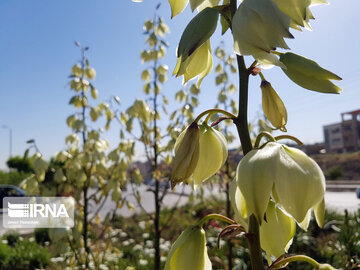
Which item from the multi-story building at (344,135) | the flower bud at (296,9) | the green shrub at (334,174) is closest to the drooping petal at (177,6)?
the flower bud at (296,9)

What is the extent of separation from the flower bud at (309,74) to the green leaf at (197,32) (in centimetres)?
12

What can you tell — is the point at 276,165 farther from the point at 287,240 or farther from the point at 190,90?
the point at 190,90

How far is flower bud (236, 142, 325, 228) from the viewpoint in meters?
0.38

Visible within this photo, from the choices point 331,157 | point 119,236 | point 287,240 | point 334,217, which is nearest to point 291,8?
point 287,240

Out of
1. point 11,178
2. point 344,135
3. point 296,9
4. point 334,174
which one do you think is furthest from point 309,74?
point 344,135

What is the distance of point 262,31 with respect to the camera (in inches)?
16.0

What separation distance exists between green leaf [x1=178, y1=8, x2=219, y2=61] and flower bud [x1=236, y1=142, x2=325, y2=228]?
186 millimetres

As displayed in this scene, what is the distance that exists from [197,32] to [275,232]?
364 mm

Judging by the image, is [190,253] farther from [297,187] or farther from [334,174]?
[334,174]

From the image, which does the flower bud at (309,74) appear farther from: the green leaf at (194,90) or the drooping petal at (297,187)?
the green leaf at (194,90)

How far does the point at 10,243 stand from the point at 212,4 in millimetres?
6557

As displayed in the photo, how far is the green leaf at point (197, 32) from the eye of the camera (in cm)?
45

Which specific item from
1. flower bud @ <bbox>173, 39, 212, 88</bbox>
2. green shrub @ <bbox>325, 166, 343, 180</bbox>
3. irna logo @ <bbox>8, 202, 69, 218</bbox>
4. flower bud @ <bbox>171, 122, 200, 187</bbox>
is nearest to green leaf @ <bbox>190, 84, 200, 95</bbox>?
irna logo @ <bbox>8, 202, 69, 218</bbox>

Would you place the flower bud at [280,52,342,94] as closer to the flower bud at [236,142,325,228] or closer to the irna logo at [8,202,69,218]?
the flower bud at [236,142,325,228]
